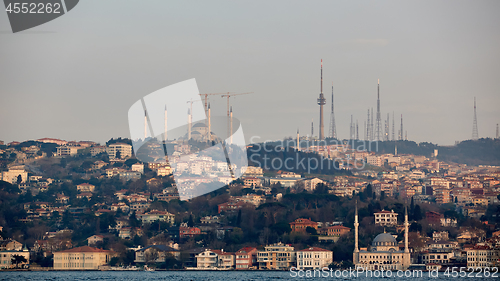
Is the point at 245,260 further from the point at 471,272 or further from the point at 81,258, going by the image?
the point at 471,272

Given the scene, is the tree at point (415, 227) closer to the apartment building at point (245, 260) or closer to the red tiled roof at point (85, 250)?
the apartment building at point (245, 260)

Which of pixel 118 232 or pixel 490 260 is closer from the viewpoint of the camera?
pixel 490 260

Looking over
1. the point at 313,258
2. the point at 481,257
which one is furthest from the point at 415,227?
the point at 313,258

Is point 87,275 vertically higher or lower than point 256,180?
lower

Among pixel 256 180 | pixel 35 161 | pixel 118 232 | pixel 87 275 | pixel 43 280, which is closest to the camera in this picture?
pixel 43 280

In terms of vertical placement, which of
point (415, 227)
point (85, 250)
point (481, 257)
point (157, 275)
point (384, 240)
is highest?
point (415, 227)

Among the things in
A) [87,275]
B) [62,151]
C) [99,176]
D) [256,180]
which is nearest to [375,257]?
[87,275]

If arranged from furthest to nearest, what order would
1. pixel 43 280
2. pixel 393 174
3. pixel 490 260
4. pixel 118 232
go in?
1. pixel 393 174
2. pixel 118 232
3. pixel 490 260
4. pixel 43 280

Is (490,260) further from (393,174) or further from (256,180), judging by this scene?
(393,174)
